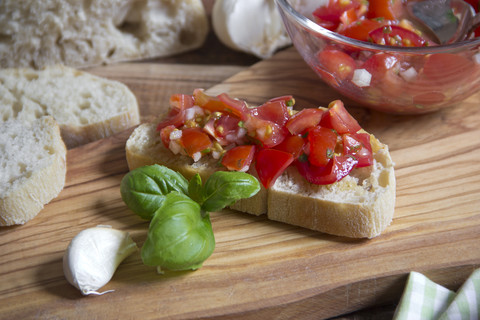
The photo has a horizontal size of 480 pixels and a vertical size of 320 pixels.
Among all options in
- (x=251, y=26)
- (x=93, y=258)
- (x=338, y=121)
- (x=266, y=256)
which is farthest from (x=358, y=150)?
(x=251, y=26)

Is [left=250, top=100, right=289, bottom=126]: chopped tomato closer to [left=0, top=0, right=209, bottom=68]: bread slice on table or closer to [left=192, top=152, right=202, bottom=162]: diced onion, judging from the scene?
[left=192, top=152, right=202, bottom=162]: diced onion

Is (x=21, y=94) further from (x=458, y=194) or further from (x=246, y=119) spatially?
(x=458, y=194)

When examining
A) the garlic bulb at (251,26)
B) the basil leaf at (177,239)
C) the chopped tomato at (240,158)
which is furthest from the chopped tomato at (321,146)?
the garlic bulb at (251,26)

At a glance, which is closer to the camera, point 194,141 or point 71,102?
point 194,141

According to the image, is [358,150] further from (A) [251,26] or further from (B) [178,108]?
(A) [251,26]

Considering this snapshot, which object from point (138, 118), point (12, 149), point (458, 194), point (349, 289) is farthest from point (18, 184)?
point (458, 194)

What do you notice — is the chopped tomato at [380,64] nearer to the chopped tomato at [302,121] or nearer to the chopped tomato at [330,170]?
the chopped tomato at [302,121]

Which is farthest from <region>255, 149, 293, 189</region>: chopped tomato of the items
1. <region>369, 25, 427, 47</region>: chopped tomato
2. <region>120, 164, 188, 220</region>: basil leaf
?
<region>369, 25, 427, 47</region>: chopped tomato
